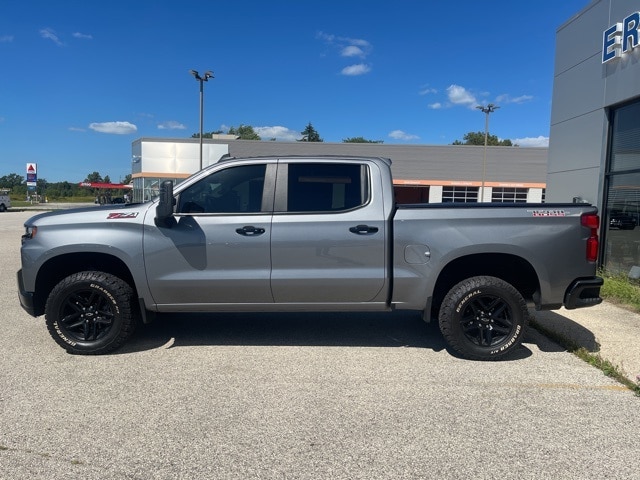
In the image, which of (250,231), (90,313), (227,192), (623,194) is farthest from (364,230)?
(623,194)

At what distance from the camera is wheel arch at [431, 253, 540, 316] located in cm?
478

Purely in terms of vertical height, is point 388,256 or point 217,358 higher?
point 388,256

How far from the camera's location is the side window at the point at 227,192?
185 inches

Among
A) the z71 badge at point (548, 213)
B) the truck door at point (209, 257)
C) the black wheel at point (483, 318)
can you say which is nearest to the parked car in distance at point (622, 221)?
the z71 badge at point (548, 213)

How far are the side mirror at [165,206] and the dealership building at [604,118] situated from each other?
648cm

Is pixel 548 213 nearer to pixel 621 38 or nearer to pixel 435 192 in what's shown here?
pixel 621 38

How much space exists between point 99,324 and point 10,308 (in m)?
2.84

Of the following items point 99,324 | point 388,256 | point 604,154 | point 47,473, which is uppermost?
point 604,154

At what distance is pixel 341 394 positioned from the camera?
12.8ft

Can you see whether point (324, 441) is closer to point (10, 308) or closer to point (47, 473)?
point (47, 473)

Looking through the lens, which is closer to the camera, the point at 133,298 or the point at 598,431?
the point at 598,431

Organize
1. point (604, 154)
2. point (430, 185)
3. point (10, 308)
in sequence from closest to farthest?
point (10, 308), point (604, 154), point (430, 185)

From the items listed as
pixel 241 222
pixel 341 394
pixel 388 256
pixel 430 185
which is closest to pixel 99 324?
pixel 241 222

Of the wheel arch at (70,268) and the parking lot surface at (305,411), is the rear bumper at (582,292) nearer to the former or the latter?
the parking lot surface at (305,411)
